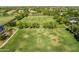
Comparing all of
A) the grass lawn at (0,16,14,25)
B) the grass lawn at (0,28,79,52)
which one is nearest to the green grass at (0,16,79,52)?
the grass lawn at (0,28,79,52)

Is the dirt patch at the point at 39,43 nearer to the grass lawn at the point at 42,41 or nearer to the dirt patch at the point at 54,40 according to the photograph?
the grass lawn at the point at 42,41

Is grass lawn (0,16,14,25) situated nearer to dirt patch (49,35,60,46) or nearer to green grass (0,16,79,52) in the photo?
green grass (0,16,79,52)

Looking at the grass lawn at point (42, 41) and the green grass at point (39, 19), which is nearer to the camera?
the grass lawn at point (42, 41)

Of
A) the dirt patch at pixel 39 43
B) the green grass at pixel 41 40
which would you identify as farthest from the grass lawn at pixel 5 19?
the dirt patch at pixel 39 43

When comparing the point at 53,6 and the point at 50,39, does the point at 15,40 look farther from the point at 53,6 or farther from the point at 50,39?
the point at 53,6

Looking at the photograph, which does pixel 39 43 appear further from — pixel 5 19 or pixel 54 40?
pixel 5 19

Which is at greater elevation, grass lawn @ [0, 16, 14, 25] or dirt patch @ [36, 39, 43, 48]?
grass lawn @ [0, 16, 14, 25]

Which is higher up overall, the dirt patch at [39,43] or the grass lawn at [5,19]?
the grass lawn at [5,19]
